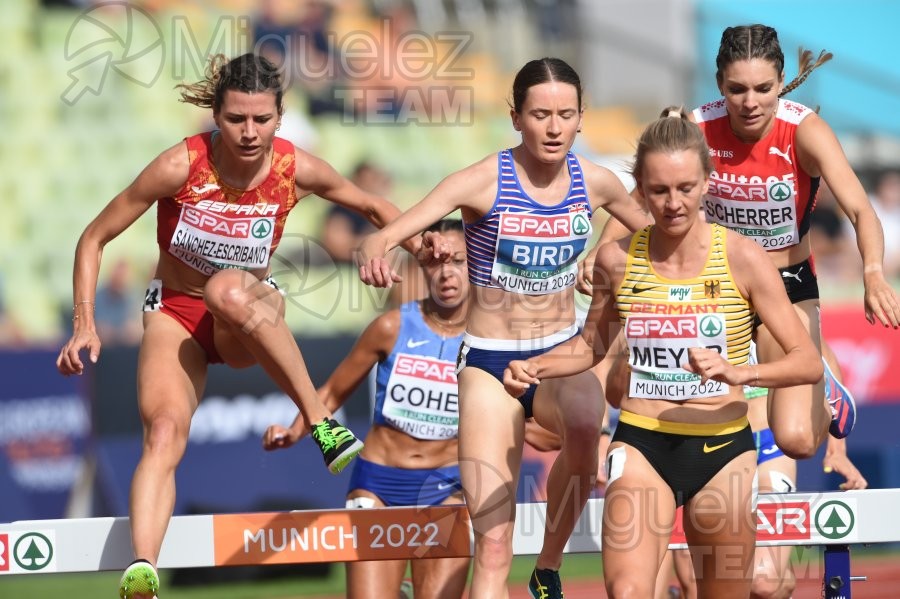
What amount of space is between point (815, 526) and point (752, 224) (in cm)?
126

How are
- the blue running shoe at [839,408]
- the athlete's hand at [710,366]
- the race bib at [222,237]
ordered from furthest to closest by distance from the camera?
the blue running shoe at [839,408] → the race bib at [222,237] → the athlete's hand at [710,366]

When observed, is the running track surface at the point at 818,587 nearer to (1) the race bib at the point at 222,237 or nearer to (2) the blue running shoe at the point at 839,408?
(2) the blue running shoe at the point at 839,408

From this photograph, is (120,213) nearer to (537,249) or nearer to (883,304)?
(537,249)

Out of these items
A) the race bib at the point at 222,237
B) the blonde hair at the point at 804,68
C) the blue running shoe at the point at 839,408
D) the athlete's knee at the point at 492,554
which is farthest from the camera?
the blue running shoe at the point at 839,408

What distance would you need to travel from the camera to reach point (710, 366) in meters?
3.84

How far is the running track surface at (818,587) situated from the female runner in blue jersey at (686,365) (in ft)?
15.5

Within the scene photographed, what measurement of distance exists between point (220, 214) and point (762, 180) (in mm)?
2224

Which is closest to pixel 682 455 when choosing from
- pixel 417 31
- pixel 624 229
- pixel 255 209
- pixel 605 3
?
pixel 624 229

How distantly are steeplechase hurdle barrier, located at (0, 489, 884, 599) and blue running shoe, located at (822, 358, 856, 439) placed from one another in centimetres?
54

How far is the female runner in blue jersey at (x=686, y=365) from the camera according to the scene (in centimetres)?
419

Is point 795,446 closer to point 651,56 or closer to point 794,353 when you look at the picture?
point 794,353

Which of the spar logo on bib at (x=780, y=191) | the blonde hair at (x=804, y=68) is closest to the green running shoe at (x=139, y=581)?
the spar logo on bib at (x=780, y=191)

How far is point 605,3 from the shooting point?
55.9 ft

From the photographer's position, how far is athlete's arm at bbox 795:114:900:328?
4.69 meters
